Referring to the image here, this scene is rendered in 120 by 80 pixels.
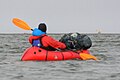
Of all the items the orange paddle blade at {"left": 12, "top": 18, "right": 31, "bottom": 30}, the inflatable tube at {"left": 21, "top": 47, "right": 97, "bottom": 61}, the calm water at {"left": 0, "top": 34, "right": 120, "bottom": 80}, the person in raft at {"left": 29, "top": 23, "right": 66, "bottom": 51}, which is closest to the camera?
the calm water at {"left": 0, "top": 34, "right": 120, "bottom": 80}

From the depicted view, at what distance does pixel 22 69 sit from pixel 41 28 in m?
3.30

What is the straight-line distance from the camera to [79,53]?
2294cm

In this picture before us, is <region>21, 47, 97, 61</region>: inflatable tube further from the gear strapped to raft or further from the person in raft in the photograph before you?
the gear strapped to raft

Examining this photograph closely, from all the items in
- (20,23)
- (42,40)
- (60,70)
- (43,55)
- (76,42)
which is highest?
(20,23)

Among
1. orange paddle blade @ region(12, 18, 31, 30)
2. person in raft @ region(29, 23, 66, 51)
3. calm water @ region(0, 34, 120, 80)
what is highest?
orange paddle blade @ region(12, 18, 31, 30)

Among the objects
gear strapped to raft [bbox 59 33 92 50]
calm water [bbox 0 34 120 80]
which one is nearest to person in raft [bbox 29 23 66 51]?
calm water [bbox 0 34 120 80]

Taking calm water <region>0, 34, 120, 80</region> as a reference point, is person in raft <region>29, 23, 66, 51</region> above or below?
above

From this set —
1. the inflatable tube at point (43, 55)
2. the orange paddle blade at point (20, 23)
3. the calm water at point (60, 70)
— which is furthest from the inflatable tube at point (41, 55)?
the orange paddle blade at point (20, 23)

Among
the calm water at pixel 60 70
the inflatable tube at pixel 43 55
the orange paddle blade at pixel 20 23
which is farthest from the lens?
the orange paddle blade at pixel 20 23

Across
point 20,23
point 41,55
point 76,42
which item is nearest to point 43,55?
point 41,55

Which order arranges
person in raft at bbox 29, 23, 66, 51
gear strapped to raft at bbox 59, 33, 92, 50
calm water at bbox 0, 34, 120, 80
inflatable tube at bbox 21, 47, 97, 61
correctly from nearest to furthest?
calm water at bbox 0, 34, 120, 80, inflatable tube at bbox 21, 47, 97, 61, person in raft at bbox 29, 23, 66, 51, gear strapped to raft at bbox 59, 33, 92, 50

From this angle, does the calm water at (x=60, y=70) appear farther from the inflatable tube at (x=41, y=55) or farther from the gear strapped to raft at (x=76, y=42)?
the gear strapped to raft at (x=76, y=42)

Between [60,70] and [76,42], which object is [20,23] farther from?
[60,70]

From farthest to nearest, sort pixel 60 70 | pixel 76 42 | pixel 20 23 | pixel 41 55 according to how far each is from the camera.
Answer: pixel 20 23 < pixel 76 42 < pixel 41 55 < pixel 60 70
